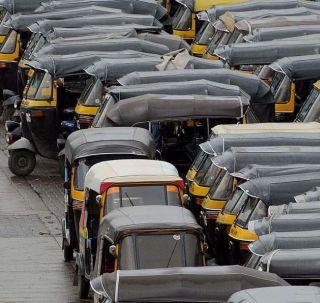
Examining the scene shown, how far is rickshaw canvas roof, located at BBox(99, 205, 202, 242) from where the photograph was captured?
70.3 feet

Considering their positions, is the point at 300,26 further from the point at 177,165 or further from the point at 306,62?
the point at 177,165

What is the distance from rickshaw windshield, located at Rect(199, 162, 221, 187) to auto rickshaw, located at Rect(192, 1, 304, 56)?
12908 mm

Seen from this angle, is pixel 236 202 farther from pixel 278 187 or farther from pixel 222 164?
pixel 222 164

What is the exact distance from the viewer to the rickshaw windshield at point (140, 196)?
23469 mm

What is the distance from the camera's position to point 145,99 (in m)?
28.5

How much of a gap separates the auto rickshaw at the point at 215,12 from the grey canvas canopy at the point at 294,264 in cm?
1883


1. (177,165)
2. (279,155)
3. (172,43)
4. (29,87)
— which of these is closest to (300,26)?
(172,43)

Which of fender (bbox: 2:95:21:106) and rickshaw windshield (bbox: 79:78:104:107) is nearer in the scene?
rickshaw windshield (bbox: 79:78:104:107)

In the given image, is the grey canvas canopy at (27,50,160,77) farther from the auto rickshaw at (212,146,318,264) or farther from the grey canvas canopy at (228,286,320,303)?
the grey canvas canopy at (228,286,320,303)

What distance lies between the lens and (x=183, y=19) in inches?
1645

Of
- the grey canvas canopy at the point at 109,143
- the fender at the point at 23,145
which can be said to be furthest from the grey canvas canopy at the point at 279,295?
the fender at the point at 23,145

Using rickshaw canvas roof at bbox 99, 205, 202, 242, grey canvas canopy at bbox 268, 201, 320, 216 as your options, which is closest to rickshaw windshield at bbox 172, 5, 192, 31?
rickshaw canvas roof at bbox 99, 205, 202, 242

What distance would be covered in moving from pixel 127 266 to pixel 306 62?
10381 mm

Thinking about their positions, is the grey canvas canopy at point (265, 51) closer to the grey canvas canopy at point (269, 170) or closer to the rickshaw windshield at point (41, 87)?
the rickshaw windshield at point (41, 87)
